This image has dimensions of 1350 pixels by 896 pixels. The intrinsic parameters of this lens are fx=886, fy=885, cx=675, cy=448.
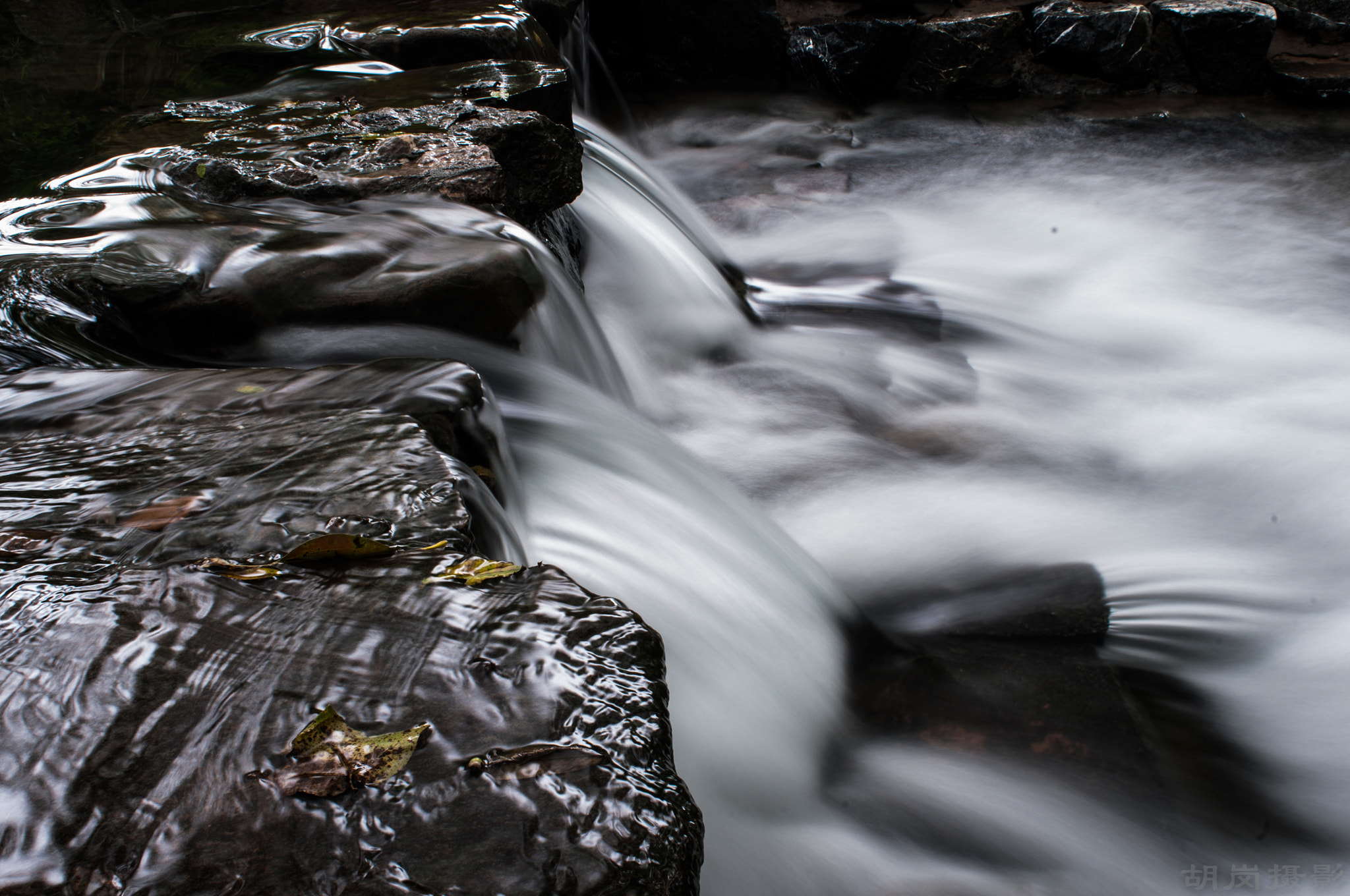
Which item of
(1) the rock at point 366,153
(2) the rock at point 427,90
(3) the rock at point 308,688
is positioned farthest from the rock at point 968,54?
(3) the rock at point 308,688

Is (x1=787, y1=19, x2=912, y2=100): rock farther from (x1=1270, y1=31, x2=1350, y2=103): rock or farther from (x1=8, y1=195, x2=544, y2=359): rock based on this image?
(x1=8, y1=195, x2=544, y2=359): rock

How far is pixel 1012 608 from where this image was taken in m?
2.88

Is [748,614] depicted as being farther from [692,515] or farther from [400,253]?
[400,253]

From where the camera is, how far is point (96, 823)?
3.39ft

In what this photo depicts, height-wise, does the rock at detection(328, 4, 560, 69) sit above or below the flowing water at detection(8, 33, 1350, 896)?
above

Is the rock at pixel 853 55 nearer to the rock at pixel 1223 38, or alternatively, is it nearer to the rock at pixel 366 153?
the rock at pixel 1223 38

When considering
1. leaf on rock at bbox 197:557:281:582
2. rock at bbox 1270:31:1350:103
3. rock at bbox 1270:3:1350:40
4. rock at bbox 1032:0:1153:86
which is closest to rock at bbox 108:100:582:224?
leaf on rock at bbox 197:557:281:582

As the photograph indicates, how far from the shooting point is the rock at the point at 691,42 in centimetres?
862

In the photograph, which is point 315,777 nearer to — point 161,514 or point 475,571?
point 475,571

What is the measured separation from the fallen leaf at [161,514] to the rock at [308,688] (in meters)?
0.02

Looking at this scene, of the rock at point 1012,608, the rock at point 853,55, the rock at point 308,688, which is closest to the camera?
the rock at point 308,688

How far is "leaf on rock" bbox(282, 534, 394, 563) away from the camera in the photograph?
1.44 meters

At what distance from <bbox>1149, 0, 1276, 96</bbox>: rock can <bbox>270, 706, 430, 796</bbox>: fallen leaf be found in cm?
907

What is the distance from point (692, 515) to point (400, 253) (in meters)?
1.30
